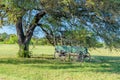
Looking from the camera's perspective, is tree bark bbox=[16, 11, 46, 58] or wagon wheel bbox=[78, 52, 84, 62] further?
tree bark bbox=[16, 11, 46, 58]

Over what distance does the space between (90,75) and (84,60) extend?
30.3 feet

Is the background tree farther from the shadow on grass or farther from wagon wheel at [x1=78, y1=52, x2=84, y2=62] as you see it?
wagon wheel at [x1=78, y1=52, x2=84, y2=62]

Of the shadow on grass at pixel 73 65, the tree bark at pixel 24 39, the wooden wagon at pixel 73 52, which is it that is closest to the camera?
the shadow on grass at pixel 73 65

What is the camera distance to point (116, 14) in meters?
19.9

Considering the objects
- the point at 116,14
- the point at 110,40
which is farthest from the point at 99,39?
the point at 116,14

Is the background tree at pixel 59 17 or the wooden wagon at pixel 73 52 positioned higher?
the background tree at pixel 59 17

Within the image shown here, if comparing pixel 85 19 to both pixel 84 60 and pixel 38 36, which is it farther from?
pixel 38 36

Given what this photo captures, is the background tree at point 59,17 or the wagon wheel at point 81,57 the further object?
the wagon wheel at point 81,57

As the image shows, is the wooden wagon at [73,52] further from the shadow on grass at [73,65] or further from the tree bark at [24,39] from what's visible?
the tree bark at [24,39]

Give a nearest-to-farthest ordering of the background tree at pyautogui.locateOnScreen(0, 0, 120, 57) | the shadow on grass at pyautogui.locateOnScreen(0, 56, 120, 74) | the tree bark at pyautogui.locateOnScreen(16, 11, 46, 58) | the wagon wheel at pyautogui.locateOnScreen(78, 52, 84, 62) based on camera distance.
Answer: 1. the shadow on grass at pyautogui.locateOnScreen(0, 56, 120, 74)
2. the background tree at pyautogui.locateOnScreen(0, 0, 120, 57)
3. the wagon wheel at pyautogui.locateOnScreen(78, 52, 84, 62)
4. the tree bark at pyautogui.locateOnScreen(16, 11, 46, 58)

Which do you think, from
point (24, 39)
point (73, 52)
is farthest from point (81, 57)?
point (24, 39)

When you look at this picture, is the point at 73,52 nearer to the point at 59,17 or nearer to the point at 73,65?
the point at 59,17

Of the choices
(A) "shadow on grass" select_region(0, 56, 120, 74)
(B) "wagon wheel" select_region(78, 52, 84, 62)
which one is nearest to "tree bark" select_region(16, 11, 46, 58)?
(A) "shadow on grass" select_region(0, 56, 120, 74)

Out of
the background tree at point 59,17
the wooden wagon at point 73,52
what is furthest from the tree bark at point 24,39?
the wooden wagon at point 73,52
